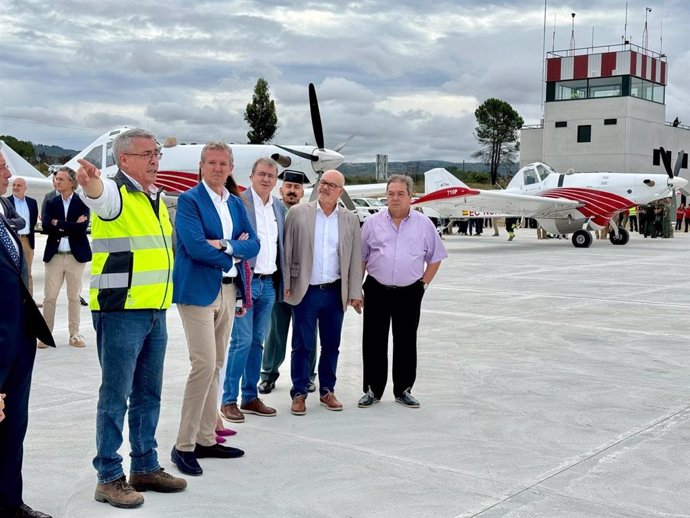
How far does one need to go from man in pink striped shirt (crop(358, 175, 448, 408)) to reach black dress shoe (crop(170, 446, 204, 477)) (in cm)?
180

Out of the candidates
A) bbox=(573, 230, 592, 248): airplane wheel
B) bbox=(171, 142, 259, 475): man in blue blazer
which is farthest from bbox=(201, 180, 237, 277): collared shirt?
bbox=(573, 230, 592, 248): airplane wheel

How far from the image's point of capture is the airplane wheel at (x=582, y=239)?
25250 millimetres

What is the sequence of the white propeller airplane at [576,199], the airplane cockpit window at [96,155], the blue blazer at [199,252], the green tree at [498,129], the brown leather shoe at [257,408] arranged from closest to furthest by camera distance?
1. the blue blazer at [199,252]
2. the brown leather shoe at [257,408]
3. the airplane cockpit window at [96,155]
4. the white propeller airplane at [576,199]
5. the green tree at [498,129]

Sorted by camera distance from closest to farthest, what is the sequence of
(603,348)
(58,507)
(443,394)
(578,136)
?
1. (58,507)
2. (443,394)
3. (603,348)
4. (578,136)

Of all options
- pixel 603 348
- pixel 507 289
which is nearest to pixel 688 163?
pixel 507 289

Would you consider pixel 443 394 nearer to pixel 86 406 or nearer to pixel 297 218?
pixel 297 218

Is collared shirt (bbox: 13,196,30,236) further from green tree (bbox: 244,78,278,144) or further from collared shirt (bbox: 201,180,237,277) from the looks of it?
green tree (bbox: 244,78,278,144)

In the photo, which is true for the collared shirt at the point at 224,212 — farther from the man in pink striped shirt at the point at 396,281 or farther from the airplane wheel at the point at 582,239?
the airplane wheel at the point at 582,239

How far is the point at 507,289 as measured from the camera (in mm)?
13227

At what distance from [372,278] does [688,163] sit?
65.0 meters

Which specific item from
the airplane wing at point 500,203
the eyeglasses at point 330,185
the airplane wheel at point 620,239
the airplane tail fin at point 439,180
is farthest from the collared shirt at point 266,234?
the airplane tail fin at point 439,180

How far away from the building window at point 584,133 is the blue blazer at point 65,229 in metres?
56.0

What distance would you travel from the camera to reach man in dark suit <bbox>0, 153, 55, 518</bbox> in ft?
10.5

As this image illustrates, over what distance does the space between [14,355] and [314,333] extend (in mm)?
2712
